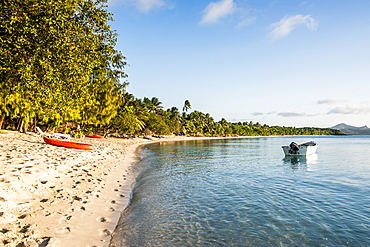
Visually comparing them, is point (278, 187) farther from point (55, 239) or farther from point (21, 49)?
point (21, 49)

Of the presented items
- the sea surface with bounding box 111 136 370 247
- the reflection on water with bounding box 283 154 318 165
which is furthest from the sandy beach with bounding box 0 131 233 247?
the reflection on water with bounding box 283 154 318 165

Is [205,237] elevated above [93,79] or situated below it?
below

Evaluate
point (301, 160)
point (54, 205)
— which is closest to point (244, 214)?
point (54, 205)

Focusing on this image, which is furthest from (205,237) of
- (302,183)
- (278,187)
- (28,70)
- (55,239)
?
(28,70)

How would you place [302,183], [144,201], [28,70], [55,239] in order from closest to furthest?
[55,239], [144,201], [28,70], [302,183]

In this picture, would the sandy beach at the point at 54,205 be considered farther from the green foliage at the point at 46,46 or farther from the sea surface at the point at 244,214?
the green foliage at the point at 46,46

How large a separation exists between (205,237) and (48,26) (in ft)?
49.7

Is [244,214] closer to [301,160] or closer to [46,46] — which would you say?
[46,46]

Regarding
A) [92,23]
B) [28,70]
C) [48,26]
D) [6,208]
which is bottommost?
[6,208]

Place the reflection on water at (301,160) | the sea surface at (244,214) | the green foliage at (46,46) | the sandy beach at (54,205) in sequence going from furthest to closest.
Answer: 1. the reflection on water at (301,160)
2. the green foliage at (46,46)
3. the sea surface at (244,214)
4. the sandy beach at (54,205)

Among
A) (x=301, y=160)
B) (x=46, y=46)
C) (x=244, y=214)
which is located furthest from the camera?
(x=301, y=160)

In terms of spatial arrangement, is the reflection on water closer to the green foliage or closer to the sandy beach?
the sandy beach

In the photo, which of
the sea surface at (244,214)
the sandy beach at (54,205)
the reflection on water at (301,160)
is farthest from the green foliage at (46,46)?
the reflection on water at (301,160)

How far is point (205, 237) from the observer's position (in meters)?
6.64
